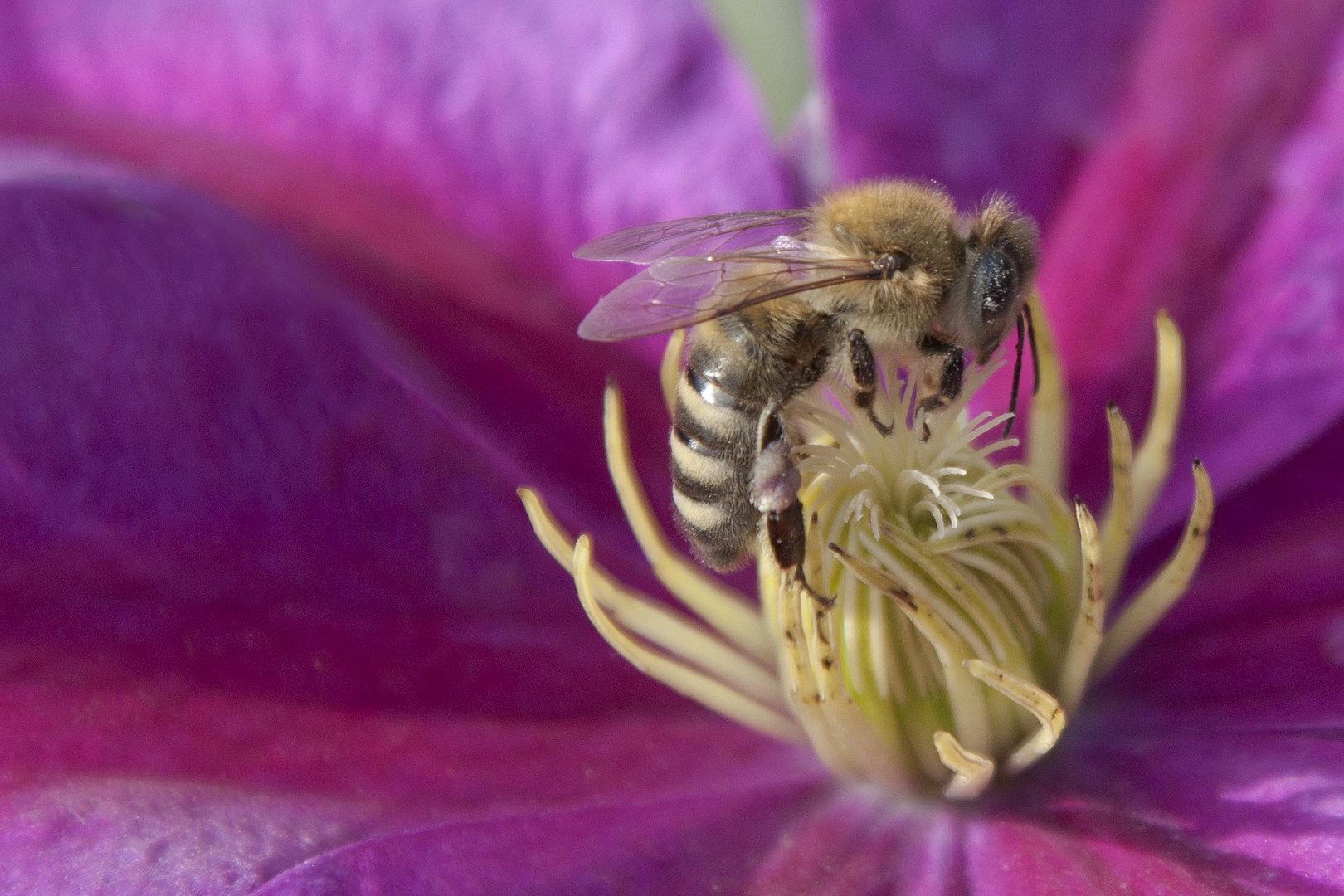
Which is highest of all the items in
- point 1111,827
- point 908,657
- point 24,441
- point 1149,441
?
point 24,441

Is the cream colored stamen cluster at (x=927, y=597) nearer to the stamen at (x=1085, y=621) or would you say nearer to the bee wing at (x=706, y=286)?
the stamen at (x=1085, y=621)

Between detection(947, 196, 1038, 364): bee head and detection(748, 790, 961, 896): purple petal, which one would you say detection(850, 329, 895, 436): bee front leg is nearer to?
detection(947, 196, 1038, 364): bee head

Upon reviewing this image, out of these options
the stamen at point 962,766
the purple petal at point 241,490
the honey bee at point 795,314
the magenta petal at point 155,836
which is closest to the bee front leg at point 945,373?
the honey bee at point 795,314

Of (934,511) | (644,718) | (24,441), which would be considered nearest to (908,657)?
(934,511)

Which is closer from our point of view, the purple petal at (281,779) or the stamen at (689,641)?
the purple petal at (281,779)

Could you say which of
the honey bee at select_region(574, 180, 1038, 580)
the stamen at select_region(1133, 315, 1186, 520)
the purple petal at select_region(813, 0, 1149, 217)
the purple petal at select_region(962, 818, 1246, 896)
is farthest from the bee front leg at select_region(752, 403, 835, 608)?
the purple petal at select_region(813, 0, 1149, 217)

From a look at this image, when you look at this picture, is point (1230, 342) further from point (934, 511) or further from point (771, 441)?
point (771, 441)

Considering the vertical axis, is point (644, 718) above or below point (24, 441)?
below
